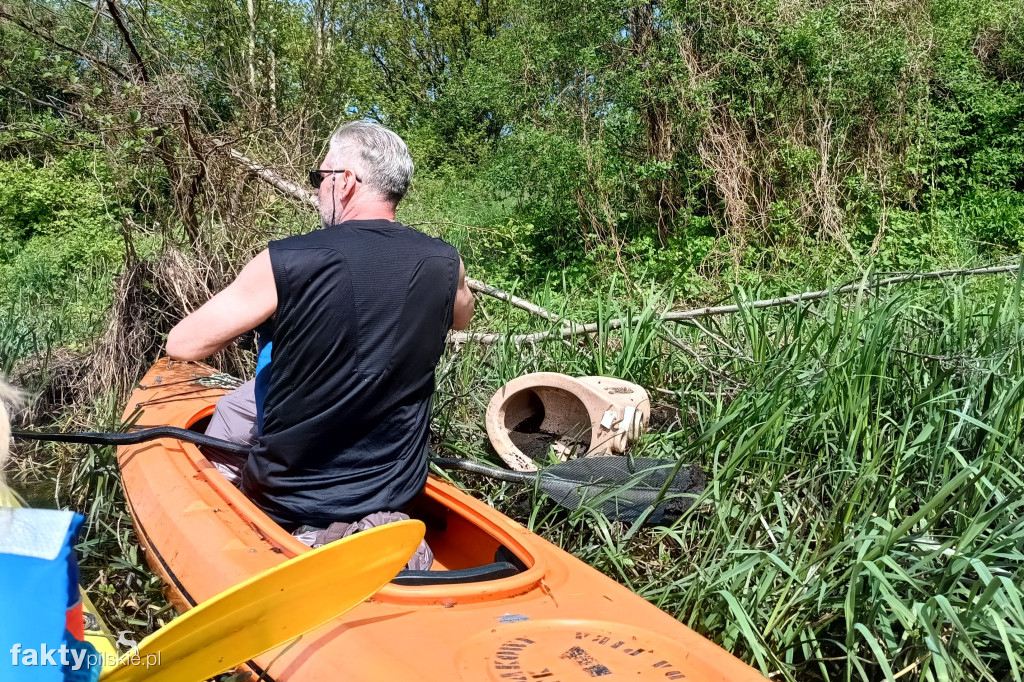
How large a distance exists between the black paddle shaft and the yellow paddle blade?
1.13m

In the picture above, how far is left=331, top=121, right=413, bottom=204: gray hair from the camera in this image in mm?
2438

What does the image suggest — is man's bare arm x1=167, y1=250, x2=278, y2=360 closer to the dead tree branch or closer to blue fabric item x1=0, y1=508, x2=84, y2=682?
blue fabric item x1=0, y1=508, x2=84, y2=682

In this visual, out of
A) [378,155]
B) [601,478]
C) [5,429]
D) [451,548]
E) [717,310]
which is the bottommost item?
[451,548]

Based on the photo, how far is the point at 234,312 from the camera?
2.21m

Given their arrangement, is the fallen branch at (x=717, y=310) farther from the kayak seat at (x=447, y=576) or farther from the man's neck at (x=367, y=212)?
the kayak seat at (x=447, y=576)

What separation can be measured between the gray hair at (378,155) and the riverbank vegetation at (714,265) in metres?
1.35

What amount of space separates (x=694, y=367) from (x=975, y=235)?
236 inches

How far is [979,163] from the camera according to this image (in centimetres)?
884

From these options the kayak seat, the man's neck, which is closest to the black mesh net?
the kayak seat

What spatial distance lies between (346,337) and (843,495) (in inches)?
73.0

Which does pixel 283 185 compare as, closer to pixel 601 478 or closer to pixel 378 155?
pixel 378 155

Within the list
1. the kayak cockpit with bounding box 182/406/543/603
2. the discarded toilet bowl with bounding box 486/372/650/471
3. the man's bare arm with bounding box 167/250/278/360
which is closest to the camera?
the kayak cockpit with bounding box 182/406/543/603

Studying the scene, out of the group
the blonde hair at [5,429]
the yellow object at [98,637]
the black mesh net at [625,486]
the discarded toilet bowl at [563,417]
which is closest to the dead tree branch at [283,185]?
the discarded toilet bowl at [563,417]

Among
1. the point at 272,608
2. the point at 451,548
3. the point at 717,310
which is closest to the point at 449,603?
the point at 272,608
